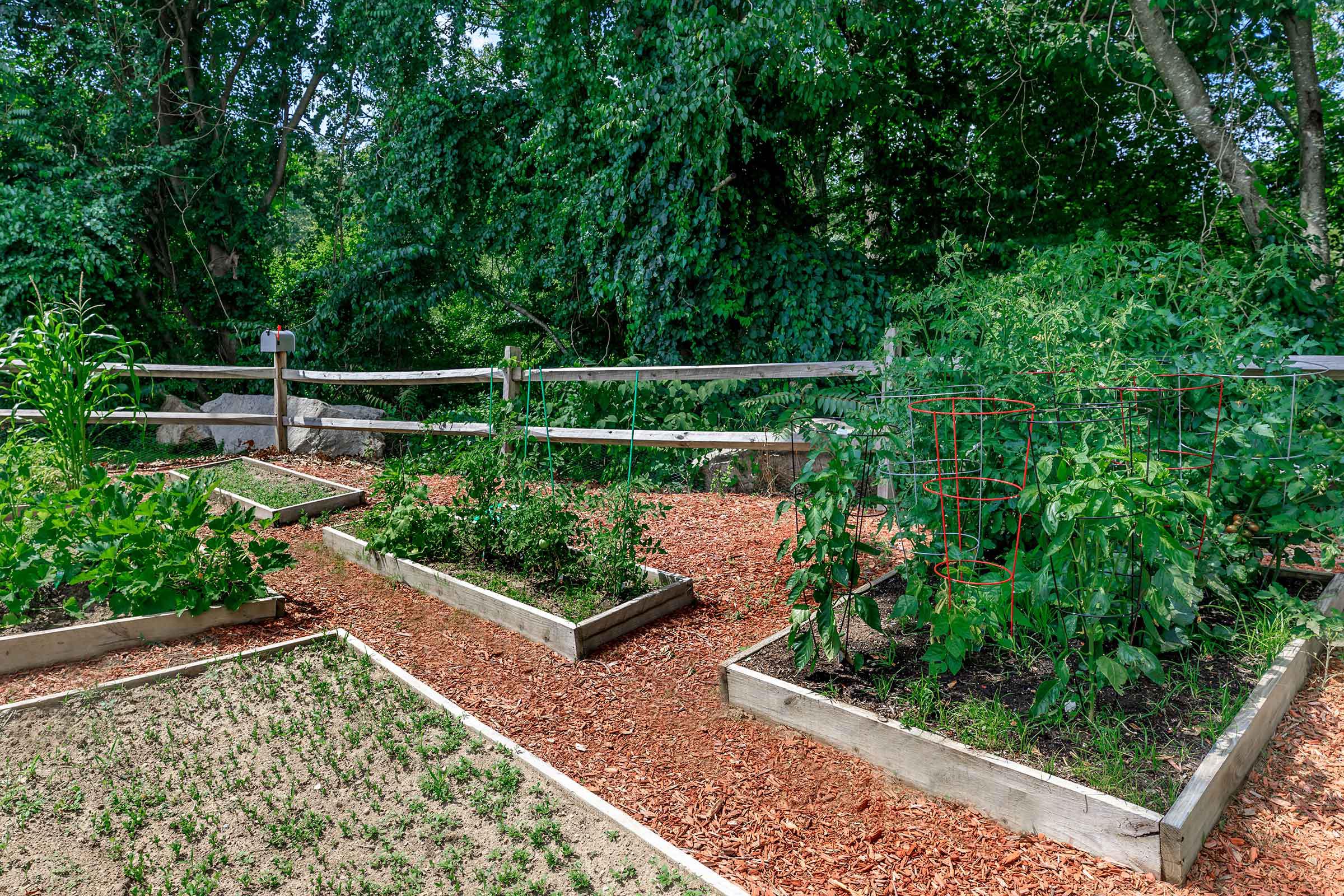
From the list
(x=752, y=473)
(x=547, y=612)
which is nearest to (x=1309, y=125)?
(x=752, y=473)

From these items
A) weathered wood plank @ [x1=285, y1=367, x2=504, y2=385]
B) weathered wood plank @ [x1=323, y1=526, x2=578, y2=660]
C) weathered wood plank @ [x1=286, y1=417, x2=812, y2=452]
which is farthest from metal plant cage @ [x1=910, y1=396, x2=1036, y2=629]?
weathered wood plank @ [x1=285, y1=367, x2=504, y2=385]

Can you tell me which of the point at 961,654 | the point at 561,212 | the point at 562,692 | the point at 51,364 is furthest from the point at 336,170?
the point at 961,654

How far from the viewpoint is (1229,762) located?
7.18 feet

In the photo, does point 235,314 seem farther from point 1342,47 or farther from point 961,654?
point 1342,47

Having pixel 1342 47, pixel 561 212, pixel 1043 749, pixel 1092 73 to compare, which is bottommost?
pixel 1043 749

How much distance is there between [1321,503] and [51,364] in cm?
596

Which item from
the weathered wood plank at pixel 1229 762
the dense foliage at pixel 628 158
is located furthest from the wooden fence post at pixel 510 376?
the weathered wood plank at pixel 1229 762

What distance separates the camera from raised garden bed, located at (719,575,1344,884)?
199 centimetres

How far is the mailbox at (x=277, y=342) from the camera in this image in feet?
25.3

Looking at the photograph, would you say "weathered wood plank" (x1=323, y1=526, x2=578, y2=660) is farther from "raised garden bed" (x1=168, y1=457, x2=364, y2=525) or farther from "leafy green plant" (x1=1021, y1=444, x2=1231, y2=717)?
"leafy green plant" (x1=1021, y1=444, x2=1231, y2=717)

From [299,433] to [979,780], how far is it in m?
7.43

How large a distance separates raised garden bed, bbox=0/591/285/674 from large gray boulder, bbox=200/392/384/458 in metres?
4.49

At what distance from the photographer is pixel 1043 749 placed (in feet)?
7.58

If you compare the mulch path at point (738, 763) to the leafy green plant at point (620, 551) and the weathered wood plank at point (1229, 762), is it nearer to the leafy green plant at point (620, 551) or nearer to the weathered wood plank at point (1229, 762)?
the weathered wood plank at point (1229, 762)
